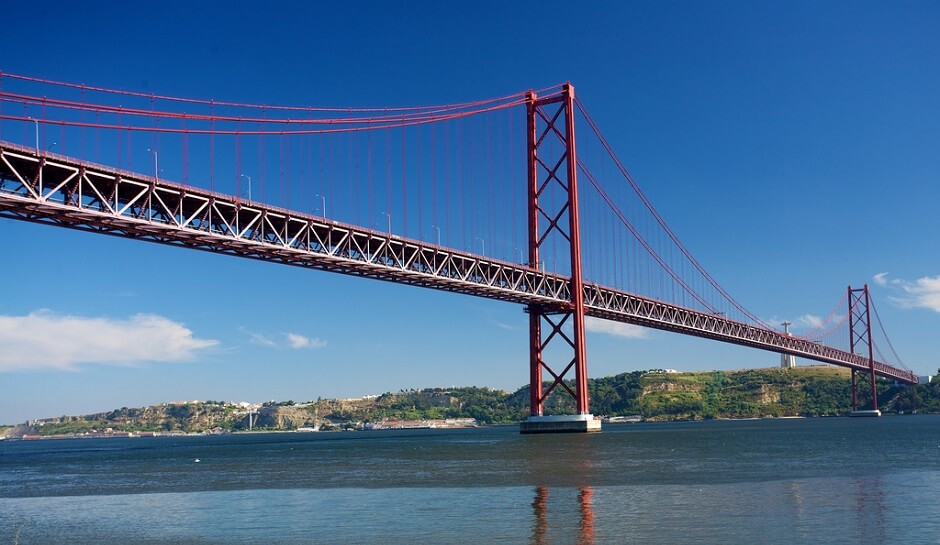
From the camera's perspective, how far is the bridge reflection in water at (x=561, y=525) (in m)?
20.7

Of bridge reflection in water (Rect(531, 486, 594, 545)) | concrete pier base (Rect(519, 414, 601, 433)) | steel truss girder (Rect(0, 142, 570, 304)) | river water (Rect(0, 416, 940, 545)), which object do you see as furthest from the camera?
concrete pier base (Rect(519, 414, 601, 433))

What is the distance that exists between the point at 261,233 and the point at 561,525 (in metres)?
35.3

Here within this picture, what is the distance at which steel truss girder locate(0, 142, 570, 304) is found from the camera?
4262 cm

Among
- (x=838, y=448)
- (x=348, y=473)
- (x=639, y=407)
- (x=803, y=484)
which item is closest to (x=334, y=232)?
(x=348, y=473)

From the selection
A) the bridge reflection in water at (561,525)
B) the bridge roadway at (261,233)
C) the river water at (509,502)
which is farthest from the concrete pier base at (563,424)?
the bridge reflection in water at (561,525)

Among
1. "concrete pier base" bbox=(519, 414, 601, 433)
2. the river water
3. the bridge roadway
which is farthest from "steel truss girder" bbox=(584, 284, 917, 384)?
the river water

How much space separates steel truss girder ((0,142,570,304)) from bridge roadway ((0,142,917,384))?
0.05 metres

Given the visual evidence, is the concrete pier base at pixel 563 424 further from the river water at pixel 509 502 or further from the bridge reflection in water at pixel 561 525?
the bridge reflection in water at pixel 561 525

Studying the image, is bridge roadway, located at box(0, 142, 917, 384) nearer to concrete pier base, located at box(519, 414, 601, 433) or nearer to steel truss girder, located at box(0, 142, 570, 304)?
steel truss girder, located at box(0, 142, 570, 304)

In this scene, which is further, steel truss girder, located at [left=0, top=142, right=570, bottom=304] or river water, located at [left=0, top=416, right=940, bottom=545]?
steel truss girder, located at [left=0, top=142, right=570, bottom=304]

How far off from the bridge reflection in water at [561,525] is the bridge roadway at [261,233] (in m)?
25.6

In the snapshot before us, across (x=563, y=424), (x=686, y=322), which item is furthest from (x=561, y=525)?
(x=686, y=322)

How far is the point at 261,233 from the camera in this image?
54375mm

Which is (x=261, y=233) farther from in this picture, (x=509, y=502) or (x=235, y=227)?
(x=509, y=502)
